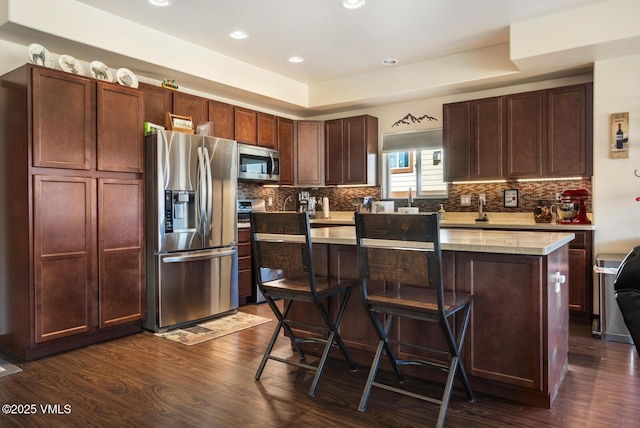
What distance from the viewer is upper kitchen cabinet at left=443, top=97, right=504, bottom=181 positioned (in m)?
4.67

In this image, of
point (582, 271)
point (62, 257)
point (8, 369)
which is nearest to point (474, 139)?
point (582, 271)

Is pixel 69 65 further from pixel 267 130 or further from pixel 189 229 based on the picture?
pixel 267 130

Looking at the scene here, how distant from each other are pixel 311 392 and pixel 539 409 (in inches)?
48.7

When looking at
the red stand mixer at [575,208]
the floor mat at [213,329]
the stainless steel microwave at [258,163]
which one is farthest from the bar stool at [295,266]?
the red stand mixer at [575,208]

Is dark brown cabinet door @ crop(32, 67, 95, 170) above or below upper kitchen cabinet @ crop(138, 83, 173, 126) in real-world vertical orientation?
below

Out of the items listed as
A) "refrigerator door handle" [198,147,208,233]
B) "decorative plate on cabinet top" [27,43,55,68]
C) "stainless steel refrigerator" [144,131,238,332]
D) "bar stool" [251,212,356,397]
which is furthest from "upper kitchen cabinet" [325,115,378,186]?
"decorative plate on cabinet top" [27,43,55,68]

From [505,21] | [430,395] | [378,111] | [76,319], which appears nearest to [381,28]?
[505,21]

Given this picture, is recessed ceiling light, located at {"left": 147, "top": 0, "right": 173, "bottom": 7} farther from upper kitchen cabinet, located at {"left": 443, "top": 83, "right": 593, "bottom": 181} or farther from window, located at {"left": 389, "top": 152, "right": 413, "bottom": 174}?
window, located at {"left": 389, "top": 152, "right": 413, "bottom": 174}

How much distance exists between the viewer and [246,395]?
245 cm

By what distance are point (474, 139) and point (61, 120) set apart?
13.4 ft

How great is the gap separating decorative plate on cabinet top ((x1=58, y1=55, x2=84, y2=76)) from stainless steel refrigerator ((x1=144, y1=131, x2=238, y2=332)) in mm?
747

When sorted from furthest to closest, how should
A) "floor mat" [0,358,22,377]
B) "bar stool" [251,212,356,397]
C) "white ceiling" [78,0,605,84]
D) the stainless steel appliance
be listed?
the stainless steel appliance, "white ceiling" [78,0,605,84], "floor mat" [0,358,22,377], "bar stool" [251,212,356,397]

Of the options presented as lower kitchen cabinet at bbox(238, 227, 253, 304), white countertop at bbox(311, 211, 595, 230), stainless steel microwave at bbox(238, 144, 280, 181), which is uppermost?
stainless steel microwave at bbox(238, 144, 280, 181)

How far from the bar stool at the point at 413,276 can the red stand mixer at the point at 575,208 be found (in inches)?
96.9
